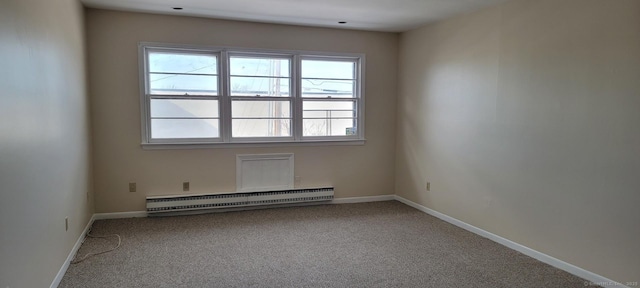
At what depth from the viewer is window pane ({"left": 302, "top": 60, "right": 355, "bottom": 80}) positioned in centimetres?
494

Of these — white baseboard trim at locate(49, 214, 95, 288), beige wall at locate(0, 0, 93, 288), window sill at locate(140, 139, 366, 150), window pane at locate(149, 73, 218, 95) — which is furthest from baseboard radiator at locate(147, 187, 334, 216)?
window pane at locate(149, 73, 218, 95)

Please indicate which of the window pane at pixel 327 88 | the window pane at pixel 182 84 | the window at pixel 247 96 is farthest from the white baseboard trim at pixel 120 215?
the window pane at pixel 327 88

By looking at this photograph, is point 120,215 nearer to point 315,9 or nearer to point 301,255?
point 301,255

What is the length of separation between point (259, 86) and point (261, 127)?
512mm

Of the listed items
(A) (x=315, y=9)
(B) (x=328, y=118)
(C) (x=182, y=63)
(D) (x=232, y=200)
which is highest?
(A) (x=315, y=9)

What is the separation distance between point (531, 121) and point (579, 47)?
687mm

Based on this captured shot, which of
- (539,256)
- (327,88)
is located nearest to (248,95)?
(327,88)

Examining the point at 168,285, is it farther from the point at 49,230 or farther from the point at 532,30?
the point at 532,30

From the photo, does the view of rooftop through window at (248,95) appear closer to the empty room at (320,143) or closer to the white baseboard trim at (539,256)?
the empty room at (320,143)

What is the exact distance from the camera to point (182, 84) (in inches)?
175

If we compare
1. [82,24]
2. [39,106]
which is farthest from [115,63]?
[39,106]

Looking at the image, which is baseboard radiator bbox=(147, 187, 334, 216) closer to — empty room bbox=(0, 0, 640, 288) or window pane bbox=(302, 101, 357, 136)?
empty room bbox=(0, 0, 640, 288)

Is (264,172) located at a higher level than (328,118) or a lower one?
lower

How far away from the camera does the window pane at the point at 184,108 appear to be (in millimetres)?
4391
